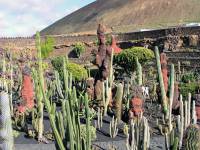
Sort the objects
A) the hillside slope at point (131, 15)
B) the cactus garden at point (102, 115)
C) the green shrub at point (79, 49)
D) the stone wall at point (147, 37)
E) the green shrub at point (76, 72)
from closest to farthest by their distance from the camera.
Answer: the cactus garden at point (102, 115) < the green shrub at point (76, 72) < the stone wall at point (147, 37) < the green shrub at point (79, 49) < the hillside slope at point (131, 15)

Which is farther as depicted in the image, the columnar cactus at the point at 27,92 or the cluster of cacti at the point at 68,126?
the columnar cactus at the point at 27,92

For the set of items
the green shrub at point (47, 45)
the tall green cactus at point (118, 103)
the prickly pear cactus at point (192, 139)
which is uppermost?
the green shrub at point (47, 45)

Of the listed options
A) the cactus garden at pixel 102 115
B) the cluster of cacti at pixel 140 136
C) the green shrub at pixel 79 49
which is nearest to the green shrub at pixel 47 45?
the green shrub at pixel 79 49

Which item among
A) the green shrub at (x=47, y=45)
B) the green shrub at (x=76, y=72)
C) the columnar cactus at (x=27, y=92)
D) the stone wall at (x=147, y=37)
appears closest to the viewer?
the columnar cactus at (x=27, y=92)

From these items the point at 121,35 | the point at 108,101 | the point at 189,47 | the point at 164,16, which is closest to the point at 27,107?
the point at 108,101

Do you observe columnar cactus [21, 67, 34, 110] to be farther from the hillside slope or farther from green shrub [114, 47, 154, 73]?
the hillside slope

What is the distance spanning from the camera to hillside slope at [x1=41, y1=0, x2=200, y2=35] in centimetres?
7788

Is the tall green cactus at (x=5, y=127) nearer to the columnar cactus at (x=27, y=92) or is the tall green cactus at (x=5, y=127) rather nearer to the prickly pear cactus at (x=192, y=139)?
the prickly pear cactus at (x=192, y=139)

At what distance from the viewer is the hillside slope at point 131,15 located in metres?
77.9

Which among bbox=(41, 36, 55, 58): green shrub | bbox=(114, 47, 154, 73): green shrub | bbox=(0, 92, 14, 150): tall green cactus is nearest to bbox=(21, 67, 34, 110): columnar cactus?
bbox=(0, 92, 14, 150): tall green cactus

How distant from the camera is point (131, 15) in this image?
298 ft

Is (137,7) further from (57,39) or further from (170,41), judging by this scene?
(170,41)

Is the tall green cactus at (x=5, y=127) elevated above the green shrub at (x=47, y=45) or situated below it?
Result: below

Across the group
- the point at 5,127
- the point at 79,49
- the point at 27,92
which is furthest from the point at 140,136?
the point at 79,49
